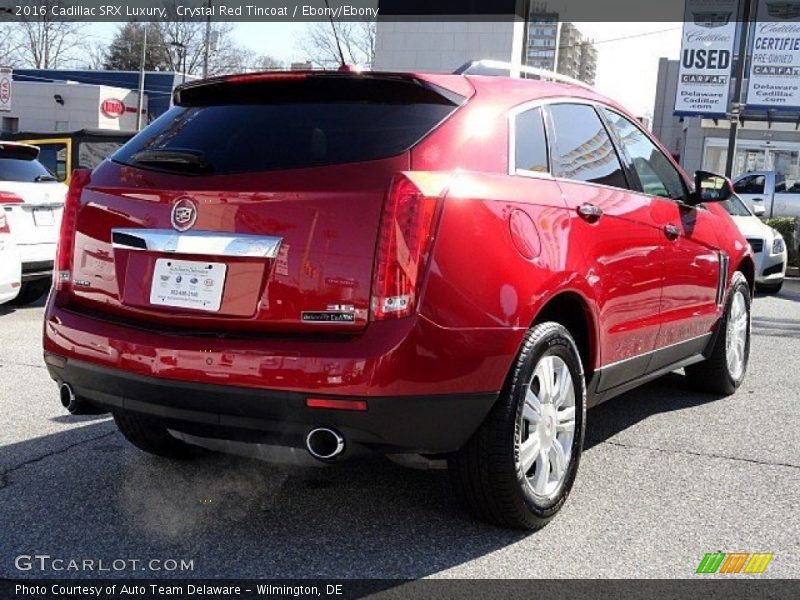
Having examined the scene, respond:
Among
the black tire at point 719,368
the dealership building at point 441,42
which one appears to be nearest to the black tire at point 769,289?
the black tire at point 719,368

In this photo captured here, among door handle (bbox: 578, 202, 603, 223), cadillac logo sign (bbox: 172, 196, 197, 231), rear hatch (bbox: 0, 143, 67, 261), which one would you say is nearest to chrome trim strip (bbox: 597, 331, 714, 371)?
door handle (bbox: 578, 202, 603, 223)

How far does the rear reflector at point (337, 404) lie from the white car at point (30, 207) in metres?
5.67

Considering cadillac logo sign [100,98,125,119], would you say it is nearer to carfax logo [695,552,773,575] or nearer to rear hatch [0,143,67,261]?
rear hatch [0,143,67,261]

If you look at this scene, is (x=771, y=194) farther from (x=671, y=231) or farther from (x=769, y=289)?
(x=671, y=231)

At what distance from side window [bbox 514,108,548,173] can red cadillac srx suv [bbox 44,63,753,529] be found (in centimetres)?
1

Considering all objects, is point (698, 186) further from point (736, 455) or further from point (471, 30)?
point (471, 30)

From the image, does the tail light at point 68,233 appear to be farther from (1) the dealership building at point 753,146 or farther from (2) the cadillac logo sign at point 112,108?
(2) the cadillac logo sign at point 112,108

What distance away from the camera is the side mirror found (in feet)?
16.5

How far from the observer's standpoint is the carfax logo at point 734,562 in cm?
311

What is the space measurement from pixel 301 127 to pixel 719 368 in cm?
348

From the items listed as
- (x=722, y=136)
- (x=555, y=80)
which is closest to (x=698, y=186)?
(x=555, y=80)

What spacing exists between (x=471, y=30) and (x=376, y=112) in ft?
154

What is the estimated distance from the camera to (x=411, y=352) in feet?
9.30

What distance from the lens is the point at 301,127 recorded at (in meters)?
3.20
